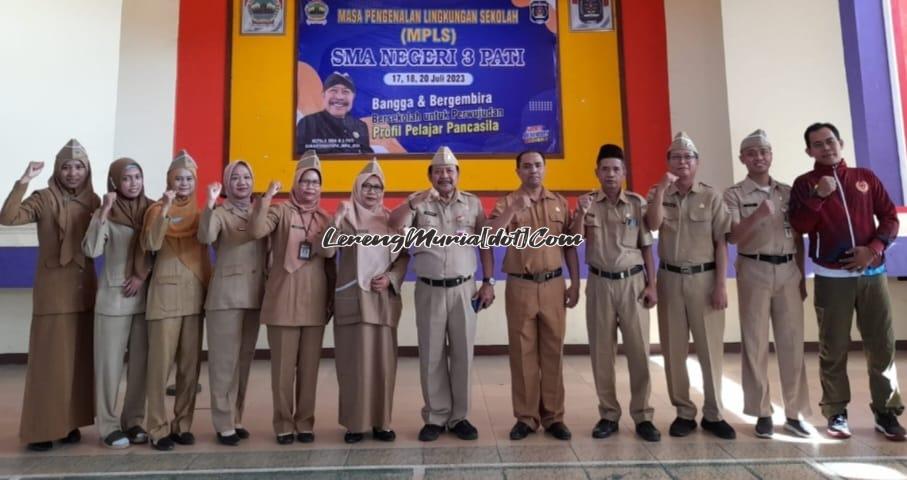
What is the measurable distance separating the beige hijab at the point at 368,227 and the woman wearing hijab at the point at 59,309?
58.3 inches

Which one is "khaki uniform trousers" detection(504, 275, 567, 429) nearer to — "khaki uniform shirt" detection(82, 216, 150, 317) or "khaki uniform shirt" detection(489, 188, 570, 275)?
"khaki uniform shirt" detection(489, 188, 570, 275)

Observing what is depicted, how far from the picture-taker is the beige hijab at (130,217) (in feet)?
9.25

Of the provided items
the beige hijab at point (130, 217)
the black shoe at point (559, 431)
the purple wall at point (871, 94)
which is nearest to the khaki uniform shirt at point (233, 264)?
the beige hijab at point (130, 217)

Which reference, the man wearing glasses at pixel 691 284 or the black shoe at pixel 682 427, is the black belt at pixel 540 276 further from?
the black shoe at pixel 682 427

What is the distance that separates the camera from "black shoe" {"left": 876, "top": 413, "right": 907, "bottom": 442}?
8.82 feet

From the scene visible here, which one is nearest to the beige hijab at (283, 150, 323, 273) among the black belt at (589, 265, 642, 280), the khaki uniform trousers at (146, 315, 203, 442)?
the khaki uniform trousers at (146, 315, 203, 442)

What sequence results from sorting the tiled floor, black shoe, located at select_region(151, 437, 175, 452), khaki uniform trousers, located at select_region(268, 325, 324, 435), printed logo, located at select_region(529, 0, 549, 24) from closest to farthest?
the tiled floor → black shoe, located at select_region(151, 437, 175, 452) → khaki uniform trousers, located at select_region(268, 325, 324, 435) → printed logo, located at select_region(529, 0, 549, 24)

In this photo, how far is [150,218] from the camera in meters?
2.74

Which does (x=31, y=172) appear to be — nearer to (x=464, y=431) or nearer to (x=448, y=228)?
(x=448, y=228)

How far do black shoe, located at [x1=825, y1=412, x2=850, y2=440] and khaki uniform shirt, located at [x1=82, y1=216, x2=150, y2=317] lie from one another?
380cm

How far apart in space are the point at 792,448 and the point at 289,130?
5131 millimetres

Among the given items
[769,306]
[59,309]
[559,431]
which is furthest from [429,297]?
[59,309]

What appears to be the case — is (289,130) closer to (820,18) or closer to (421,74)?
(421,74)

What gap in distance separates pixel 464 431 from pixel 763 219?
1981 millimetres
